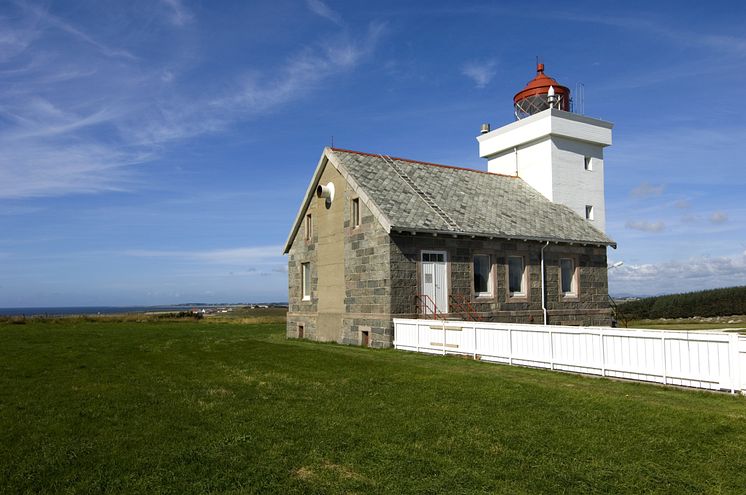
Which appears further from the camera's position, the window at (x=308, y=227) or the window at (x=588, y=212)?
the window at (x=588, y=212)

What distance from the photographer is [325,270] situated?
24656 millimetres

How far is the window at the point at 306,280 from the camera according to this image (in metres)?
26.5

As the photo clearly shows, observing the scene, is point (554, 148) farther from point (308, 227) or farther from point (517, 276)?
point (308, 227)

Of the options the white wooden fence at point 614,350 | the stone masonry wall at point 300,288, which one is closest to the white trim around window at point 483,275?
the white wooden fence at point 614,350

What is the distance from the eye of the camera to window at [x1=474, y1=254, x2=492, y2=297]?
22.4 metres

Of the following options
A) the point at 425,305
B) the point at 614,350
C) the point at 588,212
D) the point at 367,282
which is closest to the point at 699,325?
the point at 588,212

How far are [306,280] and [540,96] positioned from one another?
48.7 ft

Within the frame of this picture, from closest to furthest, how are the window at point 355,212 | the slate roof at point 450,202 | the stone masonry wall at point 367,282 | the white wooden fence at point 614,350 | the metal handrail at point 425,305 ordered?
the white wooden fence at point 614,350, the stone masonry wall at point 367,282, the metal handrail at point 425,305, the slate roof at point 450,202, the window at point 355,212

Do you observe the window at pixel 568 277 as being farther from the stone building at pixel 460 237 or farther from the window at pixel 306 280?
the window at pixel 306 280

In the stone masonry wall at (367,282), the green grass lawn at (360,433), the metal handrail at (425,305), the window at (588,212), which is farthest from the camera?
the window at (588,212)

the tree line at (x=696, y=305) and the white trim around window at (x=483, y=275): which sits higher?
the white trim around window at (x=483, y=275)

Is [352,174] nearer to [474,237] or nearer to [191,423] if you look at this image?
[474,237]

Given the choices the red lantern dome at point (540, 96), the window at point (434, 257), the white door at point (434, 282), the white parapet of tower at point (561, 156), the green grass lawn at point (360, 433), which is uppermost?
the red lantern dome at point (540, 96)

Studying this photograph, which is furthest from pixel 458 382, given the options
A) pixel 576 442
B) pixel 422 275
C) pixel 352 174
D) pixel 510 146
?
pixel 510 146
